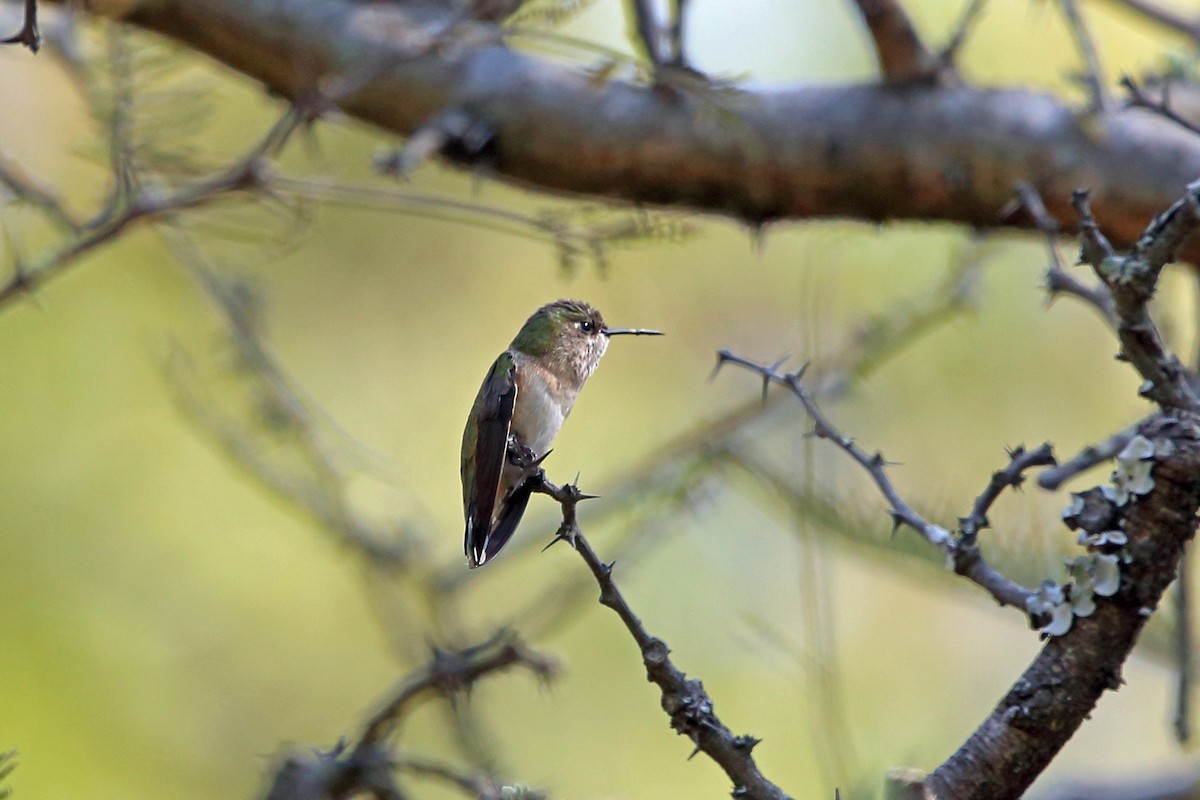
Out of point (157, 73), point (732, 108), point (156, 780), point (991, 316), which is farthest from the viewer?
point (991, 316)

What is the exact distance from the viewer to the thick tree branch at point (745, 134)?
3736 millimetres

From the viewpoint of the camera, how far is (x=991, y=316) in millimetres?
7801

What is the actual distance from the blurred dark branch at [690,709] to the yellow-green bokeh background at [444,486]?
13.7 feet

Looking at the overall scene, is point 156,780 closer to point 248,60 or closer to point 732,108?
point 248,60

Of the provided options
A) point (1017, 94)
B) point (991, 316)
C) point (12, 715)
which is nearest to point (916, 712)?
point (991, 316)

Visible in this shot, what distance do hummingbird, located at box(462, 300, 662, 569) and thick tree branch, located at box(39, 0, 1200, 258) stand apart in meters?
0.84

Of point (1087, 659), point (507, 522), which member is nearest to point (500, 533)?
point (507, 522)

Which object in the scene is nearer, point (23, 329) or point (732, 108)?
point (732, 108)

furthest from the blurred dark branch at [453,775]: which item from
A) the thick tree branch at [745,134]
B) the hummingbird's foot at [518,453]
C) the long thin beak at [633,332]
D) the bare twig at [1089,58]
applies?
the bare twig at [1089,58]

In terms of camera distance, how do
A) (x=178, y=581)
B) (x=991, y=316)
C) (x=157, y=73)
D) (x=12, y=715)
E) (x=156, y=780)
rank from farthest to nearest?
(x=991, y=316), (x=178, y=581), (x=156, y=780), (x=12, y=715), (x=157, y=73)

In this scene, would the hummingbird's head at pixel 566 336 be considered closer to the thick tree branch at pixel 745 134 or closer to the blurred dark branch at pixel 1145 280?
the thick tree branch at pixel 745 134

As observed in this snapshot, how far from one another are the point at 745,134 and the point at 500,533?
1669 mm

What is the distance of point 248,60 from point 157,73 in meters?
0.82

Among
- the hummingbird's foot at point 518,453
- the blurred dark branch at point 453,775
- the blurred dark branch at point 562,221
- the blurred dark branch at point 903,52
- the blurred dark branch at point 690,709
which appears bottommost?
the blurred dark branch at point 690,709
